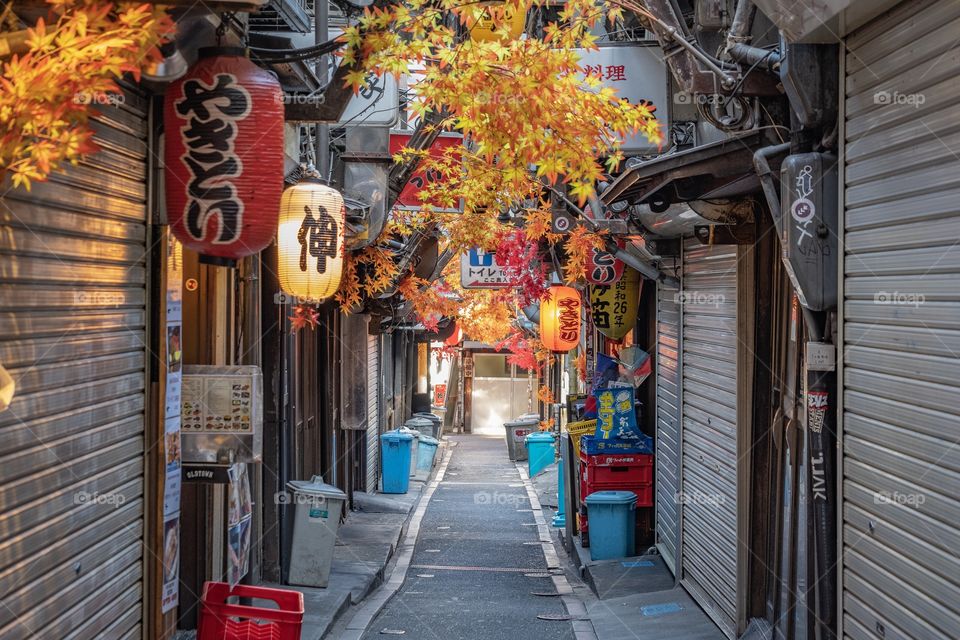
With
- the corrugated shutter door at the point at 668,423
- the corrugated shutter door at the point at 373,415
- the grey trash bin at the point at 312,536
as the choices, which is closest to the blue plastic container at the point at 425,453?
the corrugated shutter door at the point at 373,415

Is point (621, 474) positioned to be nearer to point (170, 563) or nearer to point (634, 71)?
point (634, 71)

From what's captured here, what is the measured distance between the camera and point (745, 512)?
32.3 ft

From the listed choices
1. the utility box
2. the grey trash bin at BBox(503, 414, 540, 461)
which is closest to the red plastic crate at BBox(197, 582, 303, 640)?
the utility box

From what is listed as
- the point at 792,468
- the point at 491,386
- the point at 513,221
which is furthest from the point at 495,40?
the point at 491,386

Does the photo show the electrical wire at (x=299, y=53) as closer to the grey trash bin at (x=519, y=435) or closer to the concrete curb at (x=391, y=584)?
the concrete curb at (x=391, y=584)

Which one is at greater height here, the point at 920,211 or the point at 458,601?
the point at 920,211

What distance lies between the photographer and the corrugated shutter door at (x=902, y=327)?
5145 millimetres

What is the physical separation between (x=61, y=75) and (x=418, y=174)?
44.4ft

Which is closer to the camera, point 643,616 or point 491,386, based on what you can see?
point 643,616

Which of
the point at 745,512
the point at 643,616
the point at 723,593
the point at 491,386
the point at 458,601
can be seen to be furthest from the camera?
the point at 491,386

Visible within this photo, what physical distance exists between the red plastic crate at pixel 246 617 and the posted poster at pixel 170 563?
2.03 feet

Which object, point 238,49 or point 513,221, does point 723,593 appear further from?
point 513,221

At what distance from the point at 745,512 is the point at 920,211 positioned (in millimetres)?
5099

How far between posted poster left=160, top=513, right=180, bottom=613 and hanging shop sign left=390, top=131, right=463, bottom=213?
374 inches
